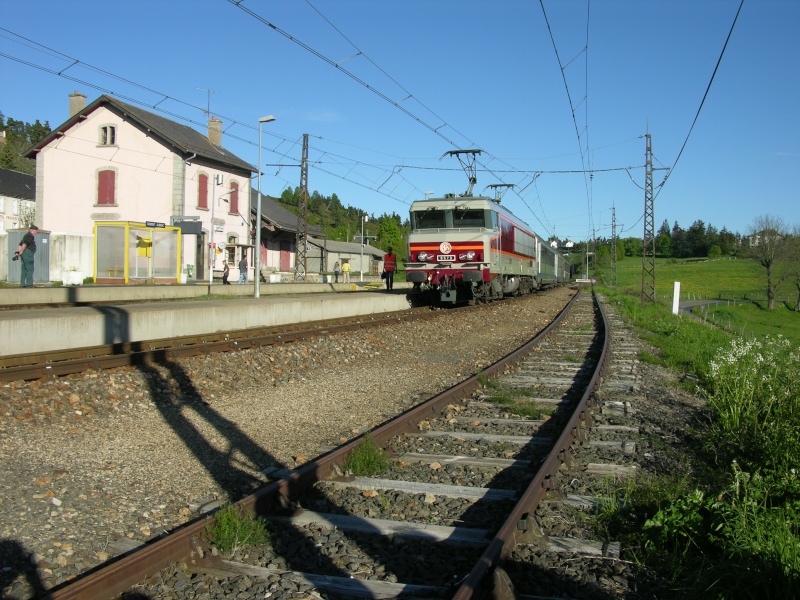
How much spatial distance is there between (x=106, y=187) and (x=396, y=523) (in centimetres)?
4081

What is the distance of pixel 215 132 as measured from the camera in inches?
1913

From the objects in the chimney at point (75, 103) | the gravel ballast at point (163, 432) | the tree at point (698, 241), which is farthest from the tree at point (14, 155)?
the tree at point (698, 241)

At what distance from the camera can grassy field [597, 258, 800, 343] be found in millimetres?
53250

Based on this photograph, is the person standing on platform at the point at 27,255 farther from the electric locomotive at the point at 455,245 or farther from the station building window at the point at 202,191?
the station building window at the point at 202,191

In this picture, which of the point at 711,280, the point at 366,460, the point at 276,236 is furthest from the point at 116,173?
the point at 711,280

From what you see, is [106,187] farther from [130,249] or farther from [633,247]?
[633,247]

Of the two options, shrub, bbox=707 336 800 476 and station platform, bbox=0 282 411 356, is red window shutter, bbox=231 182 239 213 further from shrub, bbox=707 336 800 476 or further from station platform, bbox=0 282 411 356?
shrub, bbox=707 336 800 476

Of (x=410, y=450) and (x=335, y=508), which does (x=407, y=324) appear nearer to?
(x=410, y=450)

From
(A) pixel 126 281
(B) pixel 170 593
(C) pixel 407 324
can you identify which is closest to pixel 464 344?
(C) pixel 407 324

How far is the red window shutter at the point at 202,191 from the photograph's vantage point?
41.4m

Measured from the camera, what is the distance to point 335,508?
15.0 feet

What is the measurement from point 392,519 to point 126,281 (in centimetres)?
2568

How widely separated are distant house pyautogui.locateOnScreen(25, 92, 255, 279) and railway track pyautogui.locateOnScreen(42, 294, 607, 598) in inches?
1387

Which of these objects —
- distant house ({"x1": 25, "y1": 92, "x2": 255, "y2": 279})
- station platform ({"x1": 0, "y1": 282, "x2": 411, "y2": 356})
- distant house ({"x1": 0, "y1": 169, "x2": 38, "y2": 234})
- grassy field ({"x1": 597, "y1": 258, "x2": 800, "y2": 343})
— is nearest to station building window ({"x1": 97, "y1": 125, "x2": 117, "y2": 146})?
distant house ({"x1": 25, "y1": 92, "x2": 255, "y2": 279})
